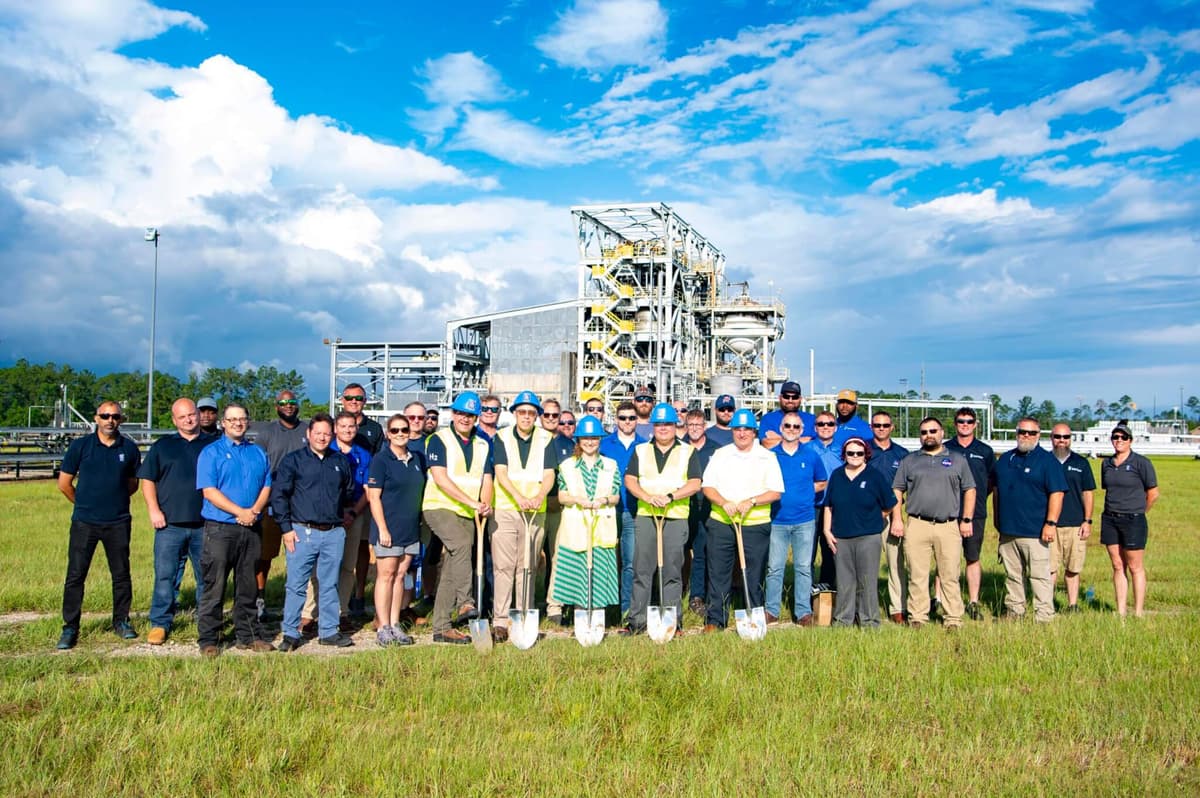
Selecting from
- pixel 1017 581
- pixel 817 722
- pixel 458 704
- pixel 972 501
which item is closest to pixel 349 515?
pixel 458 704

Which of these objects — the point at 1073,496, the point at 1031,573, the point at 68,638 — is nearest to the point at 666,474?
the point at 1031,573

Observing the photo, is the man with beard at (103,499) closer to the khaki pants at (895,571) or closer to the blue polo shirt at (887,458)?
the blue polo shirt at (887,458)

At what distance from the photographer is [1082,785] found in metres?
5.52

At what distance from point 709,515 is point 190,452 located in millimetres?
5649

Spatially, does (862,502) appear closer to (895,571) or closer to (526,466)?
(895,571)

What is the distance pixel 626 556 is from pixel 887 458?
3.31 meters

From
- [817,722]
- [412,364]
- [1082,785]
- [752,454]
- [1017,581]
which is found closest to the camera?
[1082,785]

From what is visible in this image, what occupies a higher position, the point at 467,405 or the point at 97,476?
the point at 467,405

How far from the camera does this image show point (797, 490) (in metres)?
10.1

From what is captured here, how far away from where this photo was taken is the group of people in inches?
356

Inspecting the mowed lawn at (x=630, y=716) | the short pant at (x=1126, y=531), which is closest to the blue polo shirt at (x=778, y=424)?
the mowed lawn at (x=630, y=716)

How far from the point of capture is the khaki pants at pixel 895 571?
416 inches

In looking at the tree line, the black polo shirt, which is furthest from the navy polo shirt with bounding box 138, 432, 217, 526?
the tree line

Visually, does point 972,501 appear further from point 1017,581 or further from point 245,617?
point 245,617
